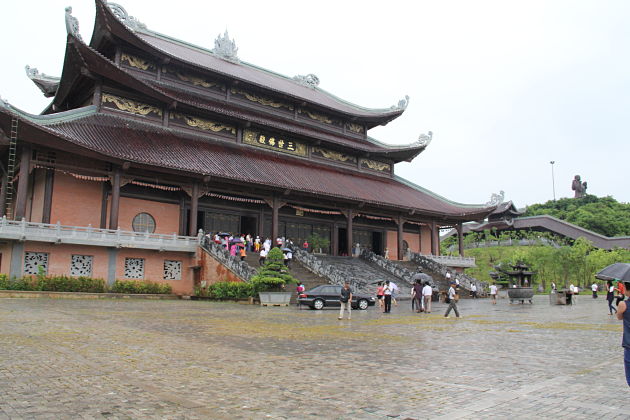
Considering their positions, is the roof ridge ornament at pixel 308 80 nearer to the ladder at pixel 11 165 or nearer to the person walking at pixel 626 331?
the ladder at pixel 11 165

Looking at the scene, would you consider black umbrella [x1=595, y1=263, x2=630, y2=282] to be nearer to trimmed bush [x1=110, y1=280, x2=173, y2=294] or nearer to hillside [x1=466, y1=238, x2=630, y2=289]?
trimmed bush [x1=110, y1=280, x2=173, y2=294]

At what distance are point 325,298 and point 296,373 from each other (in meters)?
13.5

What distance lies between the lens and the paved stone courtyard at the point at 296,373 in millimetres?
4719

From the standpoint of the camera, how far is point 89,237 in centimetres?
2294

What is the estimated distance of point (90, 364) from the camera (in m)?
6.54

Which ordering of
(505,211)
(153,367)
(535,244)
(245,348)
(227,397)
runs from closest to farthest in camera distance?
(227,397) < (153,367) < (245,348) < (535,244) < (505,211)

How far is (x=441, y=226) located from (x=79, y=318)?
108ft

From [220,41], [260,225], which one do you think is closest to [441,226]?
[260,225]

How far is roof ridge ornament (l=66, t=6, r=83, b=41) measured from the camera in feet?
81.1

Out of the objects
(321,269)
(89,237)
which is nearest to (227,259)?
(321,269)

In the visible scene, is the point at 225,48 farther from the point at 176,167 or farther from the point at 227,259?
the point at 227,259

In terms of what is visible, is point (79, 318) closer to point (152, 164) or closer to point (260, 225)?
point (152, 164)

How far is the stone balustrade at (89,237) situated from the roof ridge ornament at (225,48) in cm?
1940

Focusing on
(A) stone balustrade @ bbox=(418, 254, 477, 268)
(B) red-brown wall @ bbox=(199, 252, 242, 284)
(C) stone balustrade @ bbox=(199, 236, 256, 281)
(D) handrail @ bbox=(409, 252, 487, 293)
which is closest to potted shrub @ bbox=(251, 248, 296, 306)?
(C) stone balustrade @ bbox=(199, 236, 256, 281)
